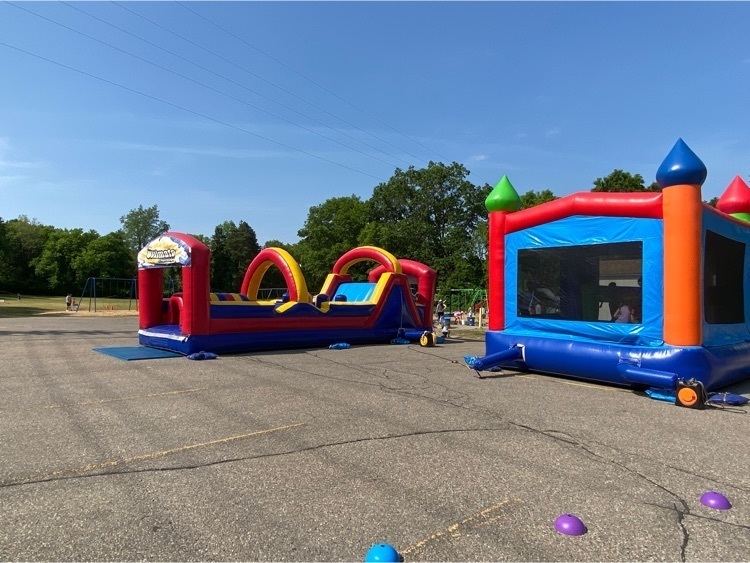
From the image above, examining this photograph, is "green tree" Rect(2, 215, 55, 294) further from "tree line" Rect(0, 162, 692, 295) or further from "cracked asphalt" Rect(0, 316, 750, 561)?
"cracked asphalt" Rect(0, 316, 750, 561)

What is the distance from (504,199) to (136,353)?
27.7ft

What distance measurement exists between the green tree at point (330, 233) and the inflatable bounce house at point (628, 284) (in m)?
33.7

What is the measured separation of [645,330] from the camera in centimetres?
744

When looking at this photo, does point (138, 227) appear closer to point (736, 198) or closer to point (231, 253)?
point (231, 253)

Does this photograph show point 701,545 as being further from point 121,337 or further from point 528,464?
point 121,337

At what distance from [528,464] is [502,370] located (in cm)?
544

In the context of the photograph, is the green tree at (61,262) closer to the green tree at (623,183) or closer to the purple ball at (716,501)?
the green tree at (623,183)

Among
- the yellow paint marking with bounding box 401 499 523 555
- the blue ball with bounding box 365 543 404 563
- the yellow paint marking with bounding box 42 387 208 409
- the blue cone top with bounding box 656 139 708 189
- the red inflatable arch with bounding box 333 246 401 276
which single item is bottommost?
the yellow paint marking with bounding box 401 499 523 555

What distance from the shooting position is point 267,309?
12.0 m

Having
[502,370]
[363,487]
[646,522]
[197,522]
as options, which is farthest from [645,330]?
[197,522]

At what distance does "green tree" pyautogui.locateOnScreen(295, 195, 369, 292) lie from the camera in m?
43.7

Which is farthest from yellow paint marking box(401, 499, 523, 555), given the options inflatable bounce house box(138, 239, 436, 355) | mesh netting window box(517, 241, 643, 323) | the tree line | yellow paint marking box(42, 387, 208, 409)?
the tree line

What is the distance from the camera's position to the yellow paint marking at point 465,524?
283cm

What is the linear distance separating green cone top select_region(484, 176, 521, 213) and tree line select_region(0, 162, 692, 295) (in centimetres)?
2575
